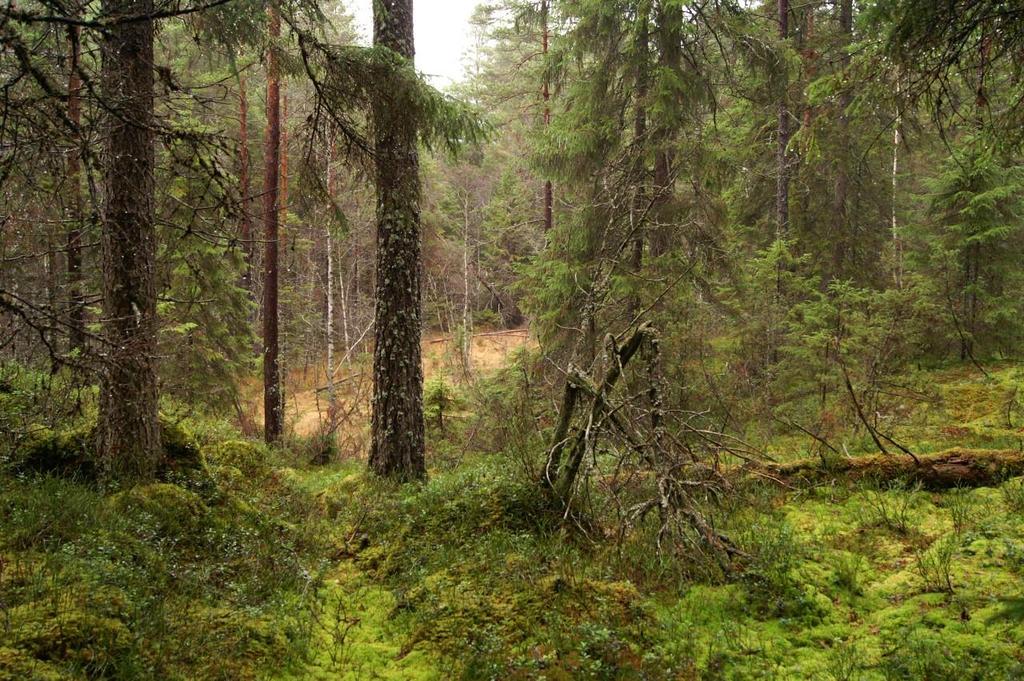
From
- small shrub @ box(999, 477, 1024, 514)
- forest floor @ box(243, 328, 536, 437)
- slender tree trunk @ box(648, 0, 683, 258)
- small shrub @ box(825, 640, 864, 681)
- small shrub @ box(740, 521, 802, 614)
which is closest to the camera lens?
small shrub @ box(825, 640, 864, 681)

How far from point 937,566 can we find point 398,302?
6.47 metres

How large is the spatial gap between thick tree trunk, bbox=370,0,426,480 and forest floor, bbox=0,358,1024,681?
64.2 inches

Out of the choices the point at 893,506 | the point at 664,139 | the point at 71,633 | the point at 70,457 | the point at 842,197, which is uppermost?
the point at 664,139

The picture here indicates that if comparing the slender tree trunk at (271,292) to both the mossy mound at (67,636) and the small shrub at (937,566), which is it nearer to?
the mossy mound at (67,636)

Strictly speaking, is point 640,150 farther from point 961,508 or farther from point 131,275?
point 131,275

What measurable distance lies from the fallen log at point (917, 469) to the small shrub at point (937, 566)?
142 centimetres

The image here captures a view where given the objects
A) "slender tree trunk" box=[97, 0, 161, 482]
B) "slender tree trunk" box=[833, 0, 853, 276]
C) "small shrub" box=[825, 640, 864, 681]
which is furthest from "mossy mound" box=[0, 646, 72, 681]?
"slender tree trunk" box=[833, 0, 853, 276]

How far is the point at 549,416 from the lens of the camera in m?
11.6

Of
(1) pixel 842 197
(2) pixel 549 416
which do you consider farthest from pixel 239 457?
(1) pixel 842 197

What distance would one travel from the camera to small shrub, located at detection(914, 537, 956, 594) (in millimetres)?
4137

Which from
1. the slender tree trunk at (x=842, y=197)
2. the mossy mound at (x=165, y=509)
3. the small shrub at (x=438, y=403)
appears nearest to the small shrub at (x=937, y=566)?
the mossy mound at (x=165, y=509)

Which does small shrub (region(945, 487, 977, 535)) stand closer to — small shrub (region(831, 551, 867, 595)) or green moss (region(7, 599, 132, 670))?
small shrub (region(831, 551, 867, 595))

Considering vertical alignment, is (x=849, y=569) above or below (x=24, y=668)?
below

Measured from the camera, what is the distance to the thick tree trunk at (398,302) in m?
7.82
